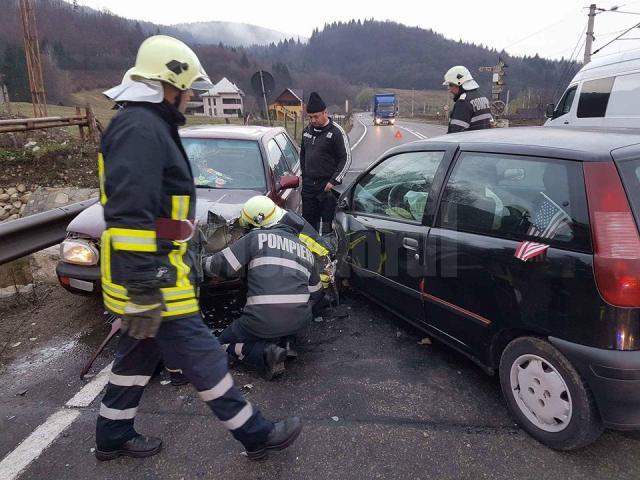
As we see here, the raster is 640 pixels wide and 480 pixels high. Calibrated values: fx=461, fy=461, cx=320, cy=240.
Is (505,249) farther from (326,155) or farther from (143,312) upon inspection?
(326,155)

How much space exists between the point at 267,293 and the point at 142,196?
53.4 inches

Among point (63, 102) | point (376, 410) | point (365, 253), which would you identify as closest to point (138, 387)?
point (376, 410)

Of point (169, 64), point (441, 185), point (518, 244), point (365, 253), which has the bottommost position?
point (365, 253)

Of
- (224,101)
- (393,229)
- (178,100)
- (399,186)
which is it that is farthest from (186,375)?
(224,101)

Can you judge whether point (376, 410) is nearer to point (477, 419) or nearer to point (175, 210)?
point (477, 419)

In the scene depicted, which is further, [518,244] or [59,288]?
[59,288]

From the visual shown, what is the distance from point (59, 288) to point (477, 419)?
4.15 m

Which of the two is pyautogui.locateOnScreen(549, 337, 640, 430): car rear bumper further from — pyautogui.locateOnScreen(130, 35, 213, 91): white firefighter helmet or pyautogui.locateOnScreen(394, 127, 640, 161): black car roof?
pyautogui.locateOnScreen(130, 35, 213, 91): white firefighter helmet

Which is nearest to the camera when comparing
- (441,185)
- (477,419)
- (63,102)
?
(477,419)

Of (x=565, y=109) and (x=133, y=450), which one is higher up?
(x=565, y=109)

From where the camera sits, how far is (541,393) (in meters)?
2.38

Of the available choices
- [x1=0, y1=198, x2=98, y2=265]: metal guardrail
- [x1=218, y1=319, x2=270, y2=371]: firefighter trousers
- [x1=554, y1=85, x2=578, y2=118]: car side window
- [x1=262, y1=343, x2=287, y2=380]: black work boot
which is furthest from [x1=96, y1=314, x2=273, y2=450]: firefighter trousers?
[x1=554, y1=85, x2=578, y2=118]: car side window

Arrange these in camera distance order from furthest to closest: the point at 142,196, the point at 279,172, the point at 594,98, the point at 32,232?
the point at 594,98 < the point at 279,172 < the point at 32,232 < the point at 142,196

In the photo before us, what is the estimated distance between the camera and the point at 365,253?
12.7 ft
